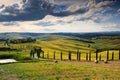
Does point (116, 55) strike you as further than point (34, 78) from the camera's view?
Yes

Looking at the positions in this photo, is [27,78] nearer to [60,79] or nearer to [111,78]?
A: [60,79]

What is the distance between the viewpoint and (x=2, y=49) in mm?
183250

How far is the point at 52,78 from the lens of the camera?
57500 mm

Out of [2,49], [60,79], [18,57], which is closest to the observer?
[60,79]

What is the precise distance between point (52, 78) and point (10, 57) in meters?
79.8

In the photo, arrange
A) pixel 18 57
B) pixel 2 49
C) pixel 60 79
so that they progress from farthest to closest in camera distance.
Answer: pixel 2 49
pixel 18 57
pixel 60 79

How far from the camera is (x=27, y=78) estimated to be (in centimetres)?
5794

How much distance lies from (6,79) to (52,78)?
9.23m

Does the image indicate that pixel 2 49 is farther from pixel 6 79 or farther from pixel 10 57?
pixel 6 79

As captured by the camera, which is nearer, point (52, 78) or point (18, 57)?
point (52, 78)

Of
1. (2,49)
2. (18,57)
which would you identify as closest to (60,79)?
(18,57)

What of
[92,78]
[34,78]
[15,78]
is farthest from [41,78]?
[92,78]

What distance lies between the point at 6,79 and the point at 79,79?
14613 millimetres

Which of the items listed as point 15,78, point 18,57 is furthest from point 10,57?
point 15,78
